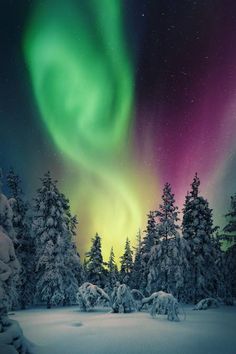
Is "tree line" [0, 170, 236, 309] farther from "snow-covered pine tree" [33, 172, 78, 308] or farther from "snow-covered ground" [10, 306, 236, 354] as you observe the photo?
"snow-covered ground" [10, 306, 236, 354]

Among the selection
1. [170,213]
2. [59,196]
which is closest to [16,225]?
[59,196]

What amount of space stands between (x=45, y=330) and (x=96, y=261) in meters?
27.2

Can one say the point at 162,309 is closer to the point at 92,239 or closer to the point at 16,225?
the point at 16,225

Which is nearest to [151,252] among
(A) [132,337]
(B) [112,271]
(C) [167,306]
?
(C) [167,306]

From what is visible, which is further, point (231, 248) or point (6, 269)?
point (231, 248)

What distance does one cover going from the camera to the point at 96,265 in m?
42.2

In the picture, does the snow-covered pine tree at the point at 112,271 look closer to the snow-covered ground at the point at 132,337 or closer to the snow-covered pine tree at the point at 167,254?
the snow-covered pine tree at the point at 167,254

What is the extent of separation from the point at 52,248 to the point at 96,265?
580 inches

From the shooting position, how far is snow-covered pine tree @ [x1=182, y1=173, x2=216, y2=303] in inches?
1275

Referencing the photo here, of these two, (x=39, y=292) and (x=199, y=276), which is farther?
(x=199, y=276)

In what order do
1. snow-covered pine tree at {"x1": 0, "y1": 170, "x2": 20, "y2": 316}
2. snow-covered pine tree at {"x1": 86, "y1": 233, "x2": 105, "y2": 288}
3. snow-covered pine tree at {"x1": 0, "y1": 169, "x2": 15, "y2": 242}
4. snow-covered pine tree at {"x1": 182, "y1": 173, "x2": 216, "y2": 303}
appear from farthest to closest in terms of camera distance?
1. snow-covered pine tree at {"x1": 86, "y1": 233, "x2": 105, "y2": 288}
2. snow-covered pine tree at {"x1": 182, "y1": 173, "x2": 216, "y2": 303}
3. snow-covered pine tree at {"x1": 0, "y1": 169, "x2": 15, "y2": 242}
4. snow-covered pine tree at {"x1": 0, "y1": 170, "x2": 20, "y2": 316}

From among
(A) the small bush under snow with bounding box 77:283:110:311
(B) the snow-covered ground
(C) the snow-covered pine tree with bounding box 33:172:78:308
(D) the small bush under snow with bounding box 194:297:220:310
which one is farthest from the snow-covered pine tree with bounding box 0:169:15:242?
(D) the small bush under snow with bounding box 194:297:220:310

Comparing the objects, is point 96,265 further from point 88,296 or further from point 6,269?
point 6,269

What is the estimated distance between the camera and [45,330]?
50.4 ft
